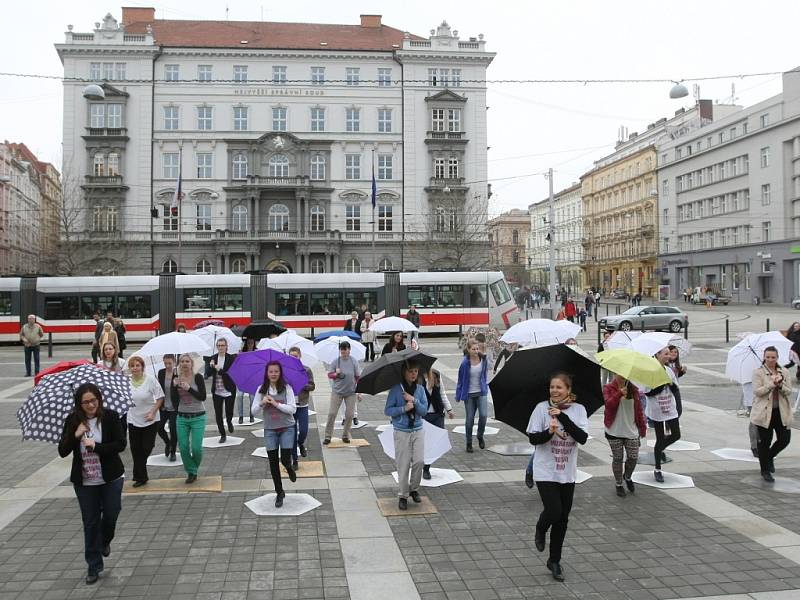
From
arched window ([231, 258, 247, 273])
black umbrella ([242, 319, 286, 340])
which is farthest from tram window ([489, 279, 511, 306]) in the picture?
arched window ([231, 258, 247, 273])

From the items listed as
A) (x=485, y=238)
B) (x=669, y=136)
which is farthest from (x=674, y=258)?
(x=485, y=238)

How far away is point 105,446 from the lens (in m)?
5.25

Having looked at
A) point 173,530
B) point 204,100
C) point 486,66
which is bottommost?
point 173,530

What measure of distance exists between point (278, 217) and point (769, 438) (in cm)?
4866

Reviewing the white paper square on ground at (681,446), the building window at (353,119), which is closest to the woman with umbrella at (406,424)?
the white paper square on ground at (681,446)

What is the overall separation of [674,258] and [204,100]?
48.6 meters

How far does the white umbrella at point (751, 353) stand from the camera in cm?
909

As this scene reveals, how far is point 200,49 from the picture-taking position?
53.1 m

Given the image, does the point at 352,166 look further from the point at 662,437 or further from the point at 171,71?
the point at 662,437

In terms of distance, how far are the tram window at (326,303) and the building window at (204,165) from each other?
88.0 ft

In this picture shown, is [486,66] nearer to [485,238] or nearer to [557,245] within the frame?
[485,238]

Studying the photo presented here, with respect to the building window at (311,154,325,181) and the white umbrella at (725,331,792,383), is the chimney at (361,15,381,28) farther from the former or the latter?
the white umbrella at (725,331,792,383)

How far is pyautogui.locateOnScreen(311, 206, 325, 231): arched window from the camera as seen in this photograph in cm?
5444

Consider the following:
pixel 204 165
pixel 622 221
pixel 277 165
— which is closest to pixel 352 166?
pixel 277 165
